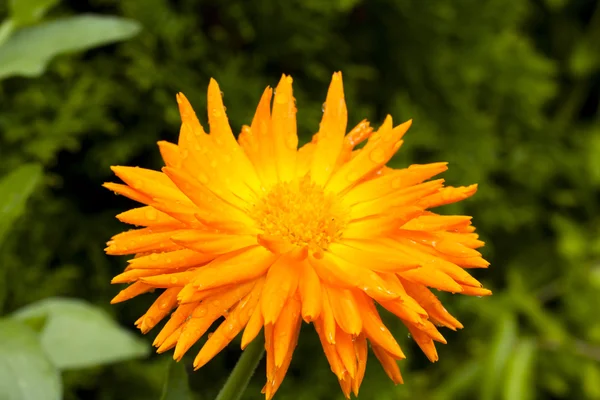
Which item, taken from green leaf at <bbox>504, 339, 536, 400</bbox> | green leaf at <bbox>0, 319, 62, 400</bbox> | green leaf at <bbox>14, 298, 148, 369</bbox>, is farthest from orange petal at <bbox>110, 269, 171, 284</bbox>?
green leaf at <bbox>504, 339, 536, 400</bbox>

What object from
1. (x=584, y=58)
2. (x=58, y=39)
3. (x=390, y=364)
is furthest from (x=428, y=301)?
(x=584, y=58)

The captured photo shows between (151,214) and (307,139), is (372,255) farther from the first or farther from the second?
(307,139)

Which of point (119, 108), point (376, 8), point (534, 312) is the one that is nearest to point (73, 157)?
point (119, 108)

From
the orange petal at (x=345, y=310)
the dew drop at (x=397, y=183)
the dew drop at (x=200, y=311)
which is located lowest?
the orange petal at (x=345, y=310)

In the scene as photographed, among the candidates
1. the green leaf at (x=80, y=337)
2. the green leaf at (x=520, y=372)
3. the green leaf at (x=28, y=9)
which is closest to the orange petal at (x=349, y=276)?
the green leaf at (x=80, y=337)

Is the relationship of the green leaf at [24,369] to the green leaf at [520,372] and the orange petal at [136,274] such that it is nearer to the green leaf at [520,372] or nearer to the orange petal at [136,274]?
the orange petal at [136,274]
